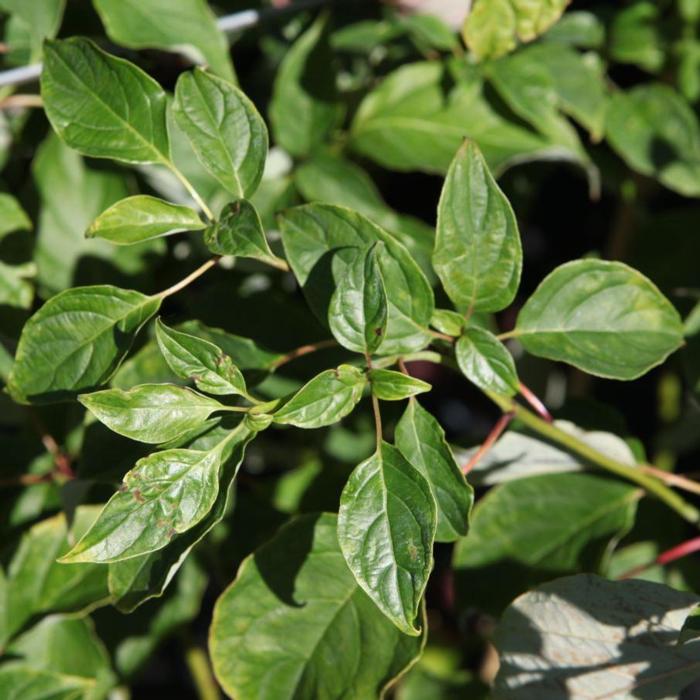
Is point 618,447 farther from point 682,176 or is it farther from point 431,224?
point 431,224

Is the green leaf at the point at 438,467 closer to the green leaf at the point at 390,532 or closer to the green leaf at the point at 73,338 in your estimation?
the green leaf at the point at 390,532

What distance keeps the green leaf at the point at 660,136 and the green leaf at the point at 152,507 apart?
0.77m

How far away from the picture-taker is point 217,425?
0.75m

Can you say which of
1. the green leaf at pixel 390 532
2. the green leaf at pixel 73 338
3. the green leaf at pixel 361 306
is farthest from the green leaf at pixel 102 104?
the green leaf at pixel 390 532

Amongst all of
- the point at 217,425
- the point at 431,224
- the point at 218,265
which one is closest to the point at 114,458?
the point at 217,425

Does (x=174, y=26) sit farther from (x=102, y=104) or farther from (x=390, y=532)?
(x=390, y=532)

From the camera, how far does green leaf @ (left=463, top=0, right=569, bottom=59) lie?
3.61 feet

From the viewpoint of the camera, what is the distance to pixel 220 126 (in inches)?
32.5

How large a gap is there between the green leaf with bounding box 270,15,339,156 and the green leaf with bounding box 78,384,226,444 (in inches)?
23.1

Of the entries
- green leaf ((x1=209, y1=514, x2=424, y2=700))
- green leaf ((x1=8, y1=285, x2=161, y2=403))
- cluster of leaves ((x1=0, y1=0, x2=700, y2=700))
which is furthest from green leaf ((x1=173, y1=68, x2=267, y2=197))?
green leaf ((x1=209, y1=514, x2=424, y2=700))

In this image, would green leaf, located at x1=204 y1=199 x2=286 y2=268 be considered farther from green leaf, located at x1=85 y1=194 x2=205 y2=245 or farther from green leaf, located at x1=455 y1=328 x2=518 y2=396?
green leaf, located at x1=455 y1=328 x2=518 y2=396

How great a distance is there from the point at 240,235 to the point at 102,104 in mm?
202

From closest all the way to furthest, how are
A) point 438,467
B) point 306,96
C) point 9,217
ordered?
point 438,467 → point 9,217 → point 306,96

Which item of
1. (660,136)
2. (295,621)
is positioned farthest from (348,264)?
(660,136)
